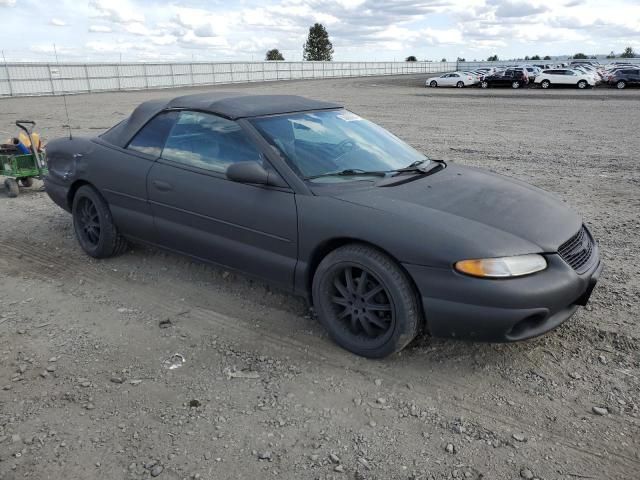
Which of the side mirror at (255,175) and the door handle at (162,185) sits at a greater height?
the side mirror at (255,175)

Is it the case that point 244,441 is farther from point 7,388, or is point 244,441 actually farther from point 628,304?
point 628,304

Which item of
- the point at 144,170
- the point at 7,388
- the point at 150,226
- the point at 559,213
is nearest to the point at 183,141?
the point at 144,170

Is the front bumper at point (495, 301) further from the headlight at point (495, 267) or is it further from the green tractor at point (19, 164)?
the green tractor at point (19, 164)

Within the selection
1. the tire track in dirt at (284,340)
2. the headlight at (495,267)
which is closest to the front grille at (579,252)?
the headlight at (495,267)

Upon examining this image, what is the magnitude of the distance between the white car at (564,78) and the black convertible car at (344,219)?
35757 mm

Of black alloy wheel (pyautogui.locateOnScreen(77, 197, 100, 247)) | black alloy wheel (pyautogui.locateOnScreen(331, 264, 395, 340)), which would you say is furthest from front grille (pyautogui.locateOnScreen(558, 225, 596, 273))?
black alloy wheel (pyautogui.locateOnScreen(77, 197, 100, 247))

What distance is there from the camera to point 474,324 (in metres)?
2.93

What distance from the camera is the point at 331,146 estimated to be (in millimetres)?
3891

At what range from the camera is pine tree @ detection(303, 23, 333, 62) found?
90375 mm

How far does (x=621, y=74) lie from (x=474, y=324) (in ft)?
124

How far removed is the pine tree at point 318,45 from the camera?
297ft

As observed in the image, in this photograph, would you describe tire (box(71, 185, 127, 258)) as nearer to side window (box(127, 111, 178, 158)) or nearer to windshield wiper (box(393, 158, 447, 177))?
side window (box(127, 111, 178, 158))

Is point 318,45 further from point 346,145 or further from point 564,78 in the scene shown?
point 346,145

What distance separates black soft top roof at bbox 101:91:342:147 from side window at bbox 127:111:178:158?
6 cm
